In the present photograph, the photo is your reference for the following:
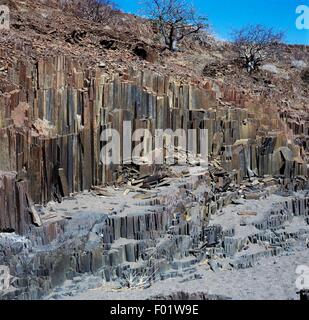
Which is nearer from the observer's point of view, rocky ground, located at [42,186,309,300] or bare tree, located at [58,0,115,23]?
rocky ground, located at [42,186,309,300]

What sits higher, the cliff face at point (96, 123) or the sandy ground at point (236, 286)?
the cliff face at point (96, 123)

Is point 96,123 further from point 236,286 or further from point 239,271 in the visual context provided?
point 236,286

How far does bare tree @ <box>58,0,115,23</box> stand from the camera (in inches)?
964

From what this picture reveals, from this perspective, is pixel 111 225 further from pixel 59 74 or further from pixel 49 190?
pixel 59 74

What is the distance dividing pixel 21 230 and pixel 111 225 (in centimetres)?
175

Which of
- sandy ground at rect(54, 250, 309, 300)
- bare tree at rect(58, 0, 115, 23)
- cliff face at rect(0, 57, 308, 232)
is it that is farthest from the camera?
bare tree at rect(58, 0, 115, 23)

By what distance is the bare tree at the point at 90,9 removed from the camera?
24475 millimetres

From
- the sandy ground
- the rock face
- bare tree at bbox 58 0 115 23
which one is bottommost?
the sandy ground

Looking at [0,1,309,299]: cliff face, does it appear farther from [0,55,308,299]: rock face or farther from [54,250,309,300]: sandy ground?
[54,250,309,300]: sandy ground

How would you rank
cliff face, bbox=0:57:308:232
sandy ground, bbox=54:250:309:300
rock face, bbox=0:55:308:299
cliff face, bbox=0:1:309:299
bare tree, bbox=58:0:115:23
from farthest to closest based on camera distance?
bare tree, bbox=58:0:115:23
cliff face, bbox=0:57:308:232
cliff face, bbox=0:1:309:299
rock face, bbox=0:55:308:299
sandy ground, bbox=54:250:309:300

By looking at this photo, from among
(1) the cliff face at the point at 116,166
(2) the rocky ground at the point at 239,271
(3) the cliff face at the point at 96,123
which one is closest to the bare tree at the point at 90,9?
(1) the cliff face at the point at 116,166

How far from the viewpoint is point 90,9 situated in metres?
25.2

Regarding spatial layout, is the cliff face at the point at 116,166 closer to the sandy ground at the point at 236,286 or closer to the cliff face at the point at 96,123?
the cliff face at the point at 96,123

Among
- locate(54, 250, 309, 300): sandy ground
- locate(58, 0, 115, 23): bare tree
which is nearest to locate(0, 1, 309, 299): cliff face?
locate(54, 250, 309, 300): sandy ground
